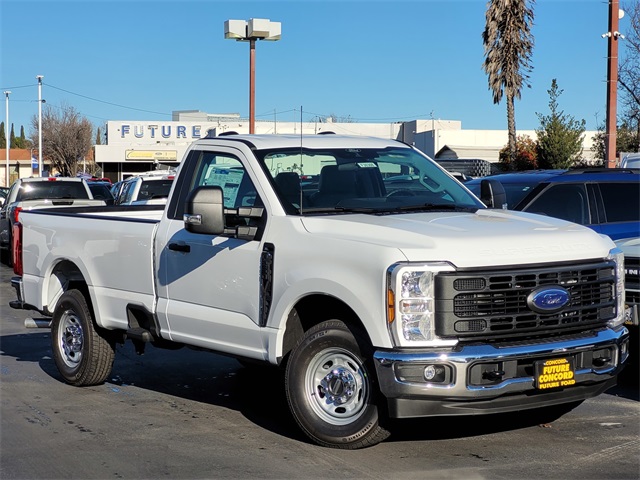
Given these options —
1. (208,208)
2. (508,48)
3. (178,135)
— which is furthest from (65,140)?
(208,208)

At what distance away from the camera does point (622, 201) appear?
1050 cm

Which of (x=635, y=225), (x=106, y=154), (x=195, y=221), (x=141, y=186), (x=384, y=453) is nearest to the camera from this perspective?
(x=384, y=453)

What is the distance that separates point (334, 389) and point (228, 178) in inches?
84.3

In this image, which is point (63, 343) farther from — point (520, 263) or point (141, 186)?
point (141, 186)

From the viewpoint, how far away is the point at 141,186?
61.7 feet

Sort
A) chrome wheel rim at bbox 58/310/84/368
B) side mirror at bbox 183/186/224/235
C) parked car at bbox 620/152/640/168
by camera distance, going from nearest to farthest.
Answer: side mirror at bbox 183/186/224/235, chrome wheel rim at bbox 58/310/84/368, parked car at bbox 620/152/640/168

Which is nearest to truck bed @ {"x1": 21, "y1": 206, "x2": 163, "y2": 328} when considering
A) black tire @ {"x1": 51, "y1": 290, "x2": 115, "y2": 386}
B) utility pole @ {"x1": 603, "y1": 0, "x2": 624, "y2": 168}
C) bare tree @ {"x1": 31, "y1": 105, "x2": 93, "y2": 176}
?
black tire @ {"x1": 51, "y1": 290, "x2": 115, "y2": 386}

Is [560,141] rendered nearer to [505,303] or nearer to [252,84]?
[252,84]

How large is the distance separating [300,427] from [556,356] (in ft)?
5.98

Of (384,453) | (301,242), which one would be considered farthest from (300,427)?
(301,242)

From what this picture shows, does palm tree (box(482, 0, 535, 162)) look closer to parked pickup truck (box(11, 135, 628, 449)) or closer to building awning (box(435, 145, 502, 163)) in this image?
building awning (box(435, 145, 502, 163))

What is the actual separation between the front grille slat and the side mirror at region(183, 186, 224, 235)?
6.22 feet

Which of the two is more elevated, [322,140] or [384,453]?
[322,140]

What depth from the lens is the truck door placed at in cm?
693
